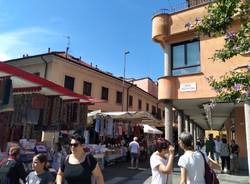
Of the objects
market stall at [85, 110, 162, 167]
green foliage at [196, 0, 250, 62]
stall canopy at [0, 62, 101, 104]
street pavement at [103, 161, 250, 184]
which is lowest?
street pavement at [103, 161, 250, 184]

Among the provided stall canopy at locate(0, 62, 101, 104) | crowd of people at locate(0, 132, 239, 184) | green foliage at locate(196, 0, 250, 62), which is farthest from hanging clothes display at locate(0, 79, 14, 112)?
green foliage at locate(196, 0, 250, 62)

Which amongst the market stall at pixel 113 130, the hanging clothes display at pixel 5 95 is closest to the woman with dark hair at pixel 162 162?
the hanging clothes display at pixel 5 95

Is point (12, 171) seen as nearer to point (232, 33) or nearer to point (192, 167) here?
point (192, 167)

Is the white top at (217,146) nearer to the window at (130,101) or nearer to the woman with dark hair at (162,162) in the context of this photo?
the woman with dark hair at (162,162)

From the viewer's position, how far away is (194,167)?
14.5 ft

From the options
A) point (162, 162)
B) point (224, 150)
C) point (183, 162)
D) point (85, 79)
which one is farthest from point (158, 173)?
point (85, 79)

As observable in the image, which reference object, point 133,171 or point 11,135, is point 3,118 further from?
point 133,171

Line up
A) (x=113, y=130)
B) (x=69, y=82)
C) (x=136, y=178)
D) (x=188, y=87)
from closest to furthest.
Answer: (x=136, y=178) < (x=188, y=87) < (x=113, y=130) < (x=69, y=82)

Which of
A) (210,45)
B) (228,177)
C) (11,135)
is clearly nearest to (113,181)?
(11,135)

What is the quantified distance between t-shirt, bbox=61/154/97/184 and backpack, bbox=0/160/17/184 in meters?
1.69

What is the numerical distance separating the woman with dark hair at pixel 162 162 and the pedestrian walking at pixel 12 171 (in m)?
2.35

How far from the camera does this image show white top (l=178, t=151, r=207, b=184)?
14.4 feet

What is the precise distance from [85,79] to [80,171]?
75.8ft

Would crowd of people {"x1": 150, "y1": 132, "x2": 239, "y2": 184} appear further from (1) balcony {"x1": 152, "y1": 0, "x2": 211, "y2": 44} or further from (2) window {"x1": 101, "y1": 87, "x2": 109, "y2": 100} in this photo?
(2) window {"x1": 101, "y1": 87, "x2": 109, "y2": 100}
